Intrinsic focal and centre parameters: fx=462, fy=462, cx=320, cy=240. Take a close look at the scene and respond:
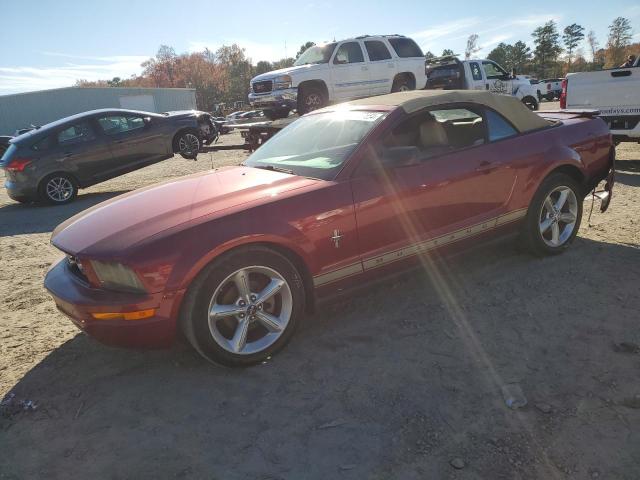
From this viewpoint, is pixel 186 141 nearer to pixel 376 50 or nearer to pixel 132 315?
pixel 376 50

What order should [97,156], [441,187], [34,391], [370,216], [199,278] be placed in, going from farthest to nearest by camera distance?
[97,156], [441,187], [370,216], [34,391], [199,278]

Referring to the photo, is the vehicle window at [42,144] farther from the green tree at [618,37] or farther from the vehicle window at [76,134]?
the green tree at [618,37]

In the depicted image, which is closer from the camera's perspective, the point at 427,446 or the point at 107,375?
the point at 427,446

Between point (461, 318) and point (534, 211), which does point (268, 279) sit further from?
point (534, 211)

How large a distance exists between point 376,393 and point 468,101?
2.59 meters

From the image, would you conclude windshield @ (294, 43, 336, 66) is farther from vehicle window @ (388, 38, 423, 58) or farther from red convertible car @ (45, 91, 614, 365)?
red convertible car @ (45, 91, 614, 365)

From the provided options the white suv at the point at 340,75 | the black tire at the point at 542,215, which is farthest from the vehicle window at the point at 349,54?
the black tire at the point at 542,215

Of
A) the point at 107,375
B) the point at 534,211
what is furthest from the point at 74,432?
the point at 534,211

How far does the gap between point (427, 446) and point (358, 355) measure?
87 centimetres

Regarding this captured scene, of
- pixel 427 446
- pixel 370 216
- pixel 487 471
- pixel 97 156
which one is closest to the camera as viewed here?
pixel 487 471

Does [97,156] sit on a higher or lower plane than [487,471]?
higher

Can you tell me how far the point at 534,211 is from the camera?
13.4 ft

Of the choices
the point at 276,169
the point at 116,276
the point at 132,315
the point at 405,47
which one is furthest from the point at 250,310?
the point at 405,47

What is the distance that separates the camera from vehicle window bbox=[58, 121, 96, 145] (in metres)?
9.18
